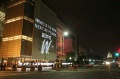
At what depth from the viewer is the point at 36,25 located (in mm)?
100000

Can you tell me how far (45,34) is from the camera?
365ft

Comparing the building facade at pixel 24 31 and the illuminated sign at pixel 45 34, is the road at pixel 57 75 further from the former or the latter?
the illuminated sign at pixel 45 34

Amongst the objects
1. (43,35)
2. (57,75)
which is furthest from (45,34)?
(57,75)

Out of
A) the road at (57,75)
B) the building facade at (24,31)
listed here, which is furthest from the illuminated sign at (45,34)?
the road at (57,75)

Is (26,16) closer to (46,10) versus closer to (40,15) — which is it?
(40,15)

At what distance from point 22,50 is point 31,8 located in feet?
77.9

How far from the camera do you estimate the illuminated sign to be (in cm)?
10406

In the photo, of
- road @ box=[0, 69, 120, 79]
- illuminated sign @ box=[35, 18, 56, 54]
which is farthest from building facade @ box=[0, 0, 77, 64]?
road @ box=[0, 69, 120, 79]

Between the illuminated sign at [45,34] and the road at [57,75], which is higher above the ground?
the illuminated sign at [45,34]

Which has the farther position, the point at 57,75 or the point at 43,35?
the point at 43,35

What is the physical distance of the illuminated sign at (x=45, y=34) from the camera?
104062 mm

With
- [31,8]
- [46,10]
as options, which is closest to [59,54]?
[46,10]

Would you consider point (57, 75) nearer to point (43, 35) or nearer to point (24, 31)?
point (24, 31)

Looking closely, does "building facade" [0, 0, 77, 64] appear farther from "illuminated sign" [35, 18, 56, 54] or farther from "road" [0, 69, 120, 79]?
"road" [0, 69, 120, 79]
